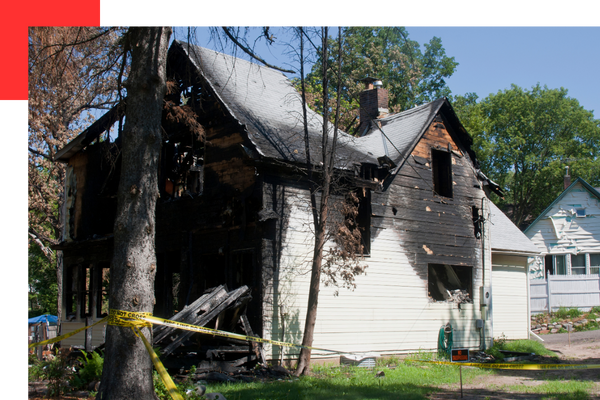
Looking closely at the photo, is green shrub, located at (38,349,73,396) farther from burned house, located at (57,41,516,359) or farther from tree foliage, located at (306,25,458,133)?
tree foliage, located at (306,25,458,133)

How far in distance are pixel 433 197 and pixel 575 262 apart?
18.4 meters

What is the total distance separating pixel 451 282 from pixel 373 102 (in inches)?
293

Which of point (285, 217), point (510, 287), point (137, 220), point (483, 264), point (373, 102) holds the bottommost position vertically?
point (510, 287)

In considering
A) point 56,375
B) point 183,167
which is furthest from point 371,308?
point 56,375

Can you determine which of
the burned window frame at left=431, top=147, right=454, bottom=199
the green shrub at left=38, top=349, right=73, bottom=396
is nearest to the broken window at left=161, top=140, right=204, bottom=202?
the green shrub at left=38, top=349, right=73, bottom=396

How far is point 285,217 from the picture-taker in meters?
13.3

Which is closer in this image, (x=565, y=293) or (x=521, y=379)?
(x=521, y=379)

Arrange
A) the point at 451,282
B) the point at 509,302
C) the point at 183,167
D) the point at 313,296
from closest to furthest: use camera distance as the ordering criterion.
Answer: the point at 313,296, the point at 183,167, the point at 451,282, the point at 509,302

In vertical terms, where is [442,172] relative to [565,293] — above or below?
above

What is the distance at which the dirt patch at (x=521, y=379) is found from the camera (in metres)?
9.73

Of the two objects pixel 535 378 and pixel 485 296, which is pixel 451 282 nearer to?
pixel 485 296

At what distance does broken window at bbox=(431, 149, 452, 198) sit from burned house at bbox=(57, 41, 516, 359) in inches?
2.2

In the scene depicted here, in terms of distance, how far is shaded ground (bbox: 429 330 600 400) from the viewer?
9.79 m

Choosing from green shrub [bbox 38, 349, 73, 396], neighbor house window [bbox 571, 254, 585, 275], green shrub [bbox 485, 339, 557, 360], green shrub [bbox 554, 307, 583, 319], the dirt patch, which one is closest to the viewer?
green shrub [bbox 38, 349, 73, 396]
